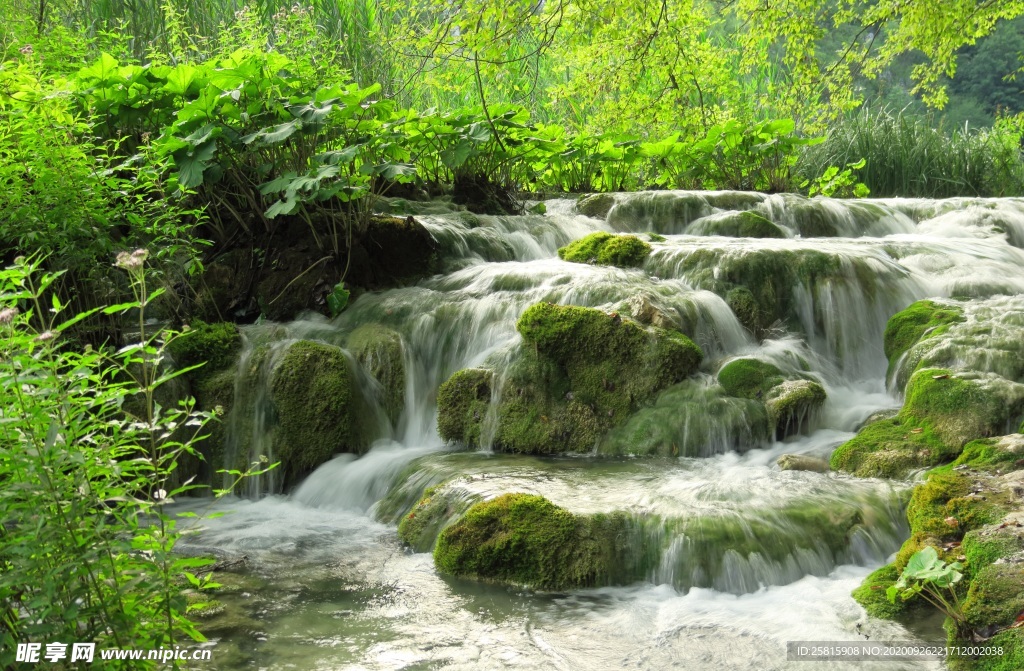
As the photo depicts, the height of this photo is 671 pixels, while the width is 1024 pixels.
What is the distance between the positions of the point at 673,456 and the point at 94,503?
3.89 m

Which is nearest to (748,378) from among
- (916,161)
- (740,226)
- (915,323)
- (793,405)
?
(793,405)

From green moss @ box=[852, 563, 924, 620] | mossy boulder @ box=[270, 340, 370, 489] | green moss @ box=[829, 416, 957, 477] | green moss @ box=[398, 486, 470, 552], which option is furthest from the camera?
mossy boulder @ box=[270, 340, 370, 489]

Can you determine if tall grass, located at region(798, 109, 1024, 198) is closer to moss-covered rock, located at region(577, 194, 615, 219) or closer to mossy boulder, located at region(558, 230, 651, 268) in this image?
moss-covered rock, located at region(577, 194, 615, 219)

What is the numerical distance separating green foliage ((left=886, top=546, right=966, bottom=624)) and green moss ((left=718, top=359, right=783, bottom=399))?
7.50 ft

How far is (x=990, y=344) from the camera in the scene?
18.9 feet

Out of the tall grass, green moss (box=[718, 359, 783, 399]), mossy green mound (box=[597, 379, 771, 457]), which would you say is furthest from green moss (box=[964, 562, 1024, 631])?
the tall grass

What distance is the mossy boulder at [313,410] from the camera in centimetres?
623

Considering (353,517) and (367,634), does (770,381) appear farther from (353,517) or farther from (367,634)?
(367,634)

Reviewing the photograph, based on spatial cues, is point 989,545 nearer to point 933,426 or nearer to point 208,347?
point 933,426

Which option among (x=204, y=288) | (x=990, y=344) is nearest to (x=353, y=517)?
(x=204, y=288)

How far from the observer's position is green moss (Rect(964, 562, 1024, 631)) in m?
3.14

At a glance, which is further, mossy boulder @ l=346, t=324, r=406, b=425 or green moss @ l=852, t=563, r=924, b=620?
mossy boulder @ l=346, t=324, r=406, b=425

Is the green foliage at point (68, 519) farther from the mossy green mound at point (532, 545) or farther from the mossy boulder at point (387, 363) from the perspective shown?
the mossy boulder at point (387, 363)

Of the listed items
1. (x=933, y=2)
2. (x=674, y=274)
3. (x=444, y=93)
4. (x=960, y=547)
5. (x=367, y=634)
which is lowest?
(x=367, y=634)
